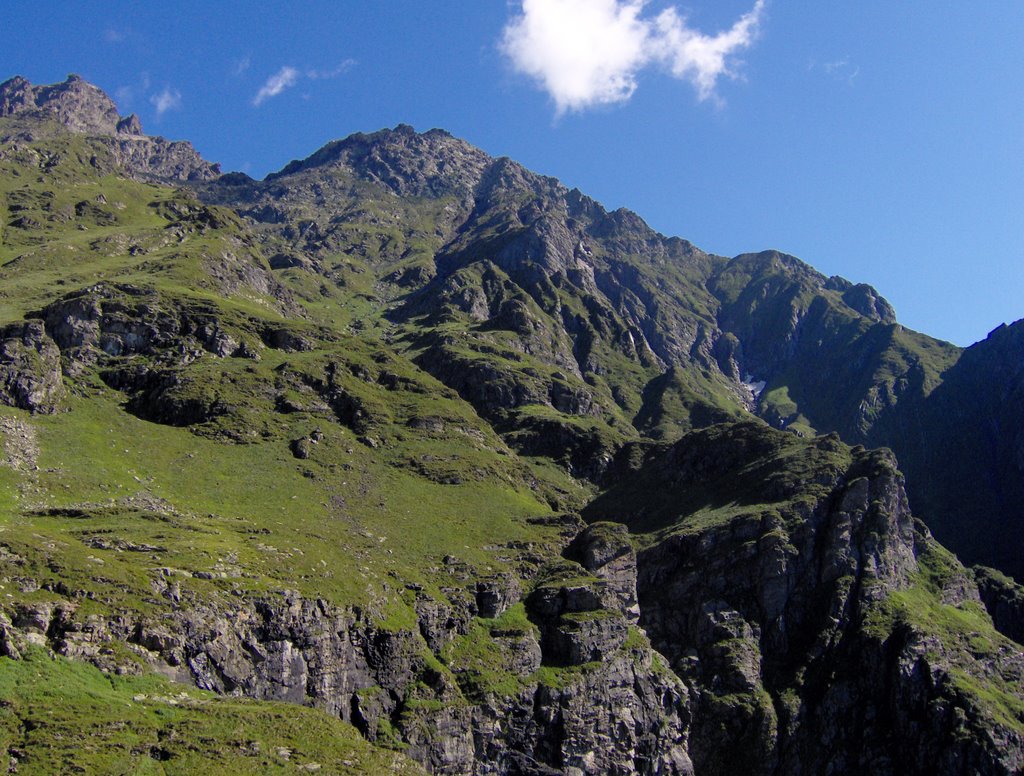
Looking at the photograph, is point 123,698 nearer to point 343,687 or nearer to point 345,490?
point 343,687

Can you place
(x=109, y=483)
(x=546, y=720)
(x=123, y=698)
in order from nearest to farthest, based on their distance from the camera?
1. (x=123, y=698)
2. (x=546, y=720)
3. (x=109, y=483)

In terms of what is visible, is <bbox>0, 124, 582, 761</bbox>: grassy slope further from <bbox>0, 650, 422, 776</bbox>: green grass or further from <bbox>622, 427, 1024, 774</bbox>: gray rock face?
<bbox>622, 427, 1024, 774</bbox>: gray rock face

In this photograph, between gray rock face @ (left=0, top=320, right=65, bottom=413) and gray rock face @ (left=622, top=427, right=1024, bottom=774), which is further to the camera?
gray rock face @ (left=622, top=427, right=1024, bottom=774)

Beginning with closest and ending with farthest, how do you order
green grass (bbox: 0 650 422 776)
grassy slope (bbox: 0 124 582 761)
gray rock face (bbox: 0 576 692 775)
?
green grass (bbox: 0 650 422 776)
grassy slope (bbox: 0 124 582 761)
gray rock face (bbox: 0 576 692 775)

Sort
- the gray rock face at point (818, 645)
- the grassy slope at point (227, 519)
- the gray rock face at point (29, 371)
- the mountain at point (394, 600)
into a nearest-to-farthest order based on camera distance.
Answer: the grassy slope at point (227, 519) → the mountain at point (394, 600) → the gray rock face at point (29, 371) → the gray rock face at point (818, 645)

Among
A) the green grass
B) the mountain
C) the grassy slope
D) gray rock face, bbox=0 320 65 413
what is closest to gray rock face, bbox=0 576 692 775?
the mountain

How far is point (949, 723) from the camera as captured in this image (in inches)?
5453

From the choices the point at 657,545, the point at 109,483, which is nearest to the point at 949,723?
the point at 657,545

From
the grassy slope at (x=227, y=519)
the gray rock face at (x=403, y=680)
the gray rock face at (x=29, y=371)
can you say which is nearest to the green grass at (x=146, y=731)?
the grassy slope at (x=227, y=519)

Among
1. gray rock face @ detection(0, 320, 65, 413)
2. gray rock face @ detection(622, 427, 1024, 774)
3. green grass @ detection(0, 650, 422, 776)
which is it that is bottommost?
green grass @ detection(0, 650, 422, 776)

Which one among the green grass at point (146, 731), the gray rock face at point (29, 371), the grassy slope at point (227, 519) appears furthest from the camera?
the gray rock face at point (29, 371)

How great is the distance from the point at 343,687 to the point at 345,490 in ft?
182

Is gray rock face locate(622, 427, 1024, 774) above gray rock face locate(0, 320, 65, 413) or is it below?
below

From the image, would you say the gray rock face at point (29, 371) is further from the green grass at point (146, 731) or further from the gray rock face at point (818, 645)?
the gray rock face at point (818, 645)
